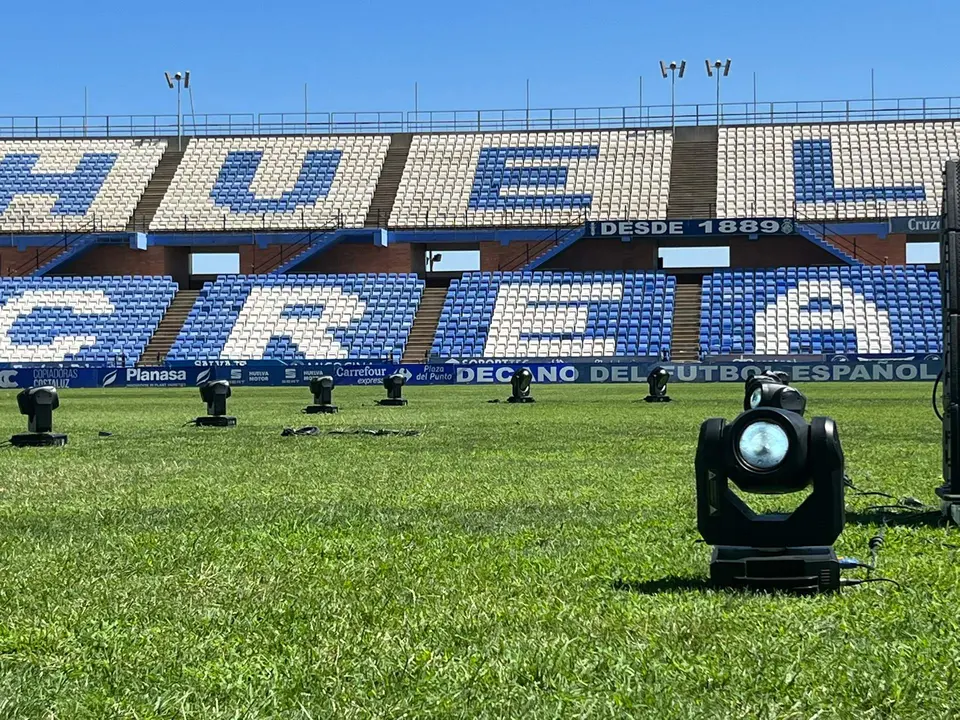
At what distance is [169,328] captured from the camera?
61.0 m

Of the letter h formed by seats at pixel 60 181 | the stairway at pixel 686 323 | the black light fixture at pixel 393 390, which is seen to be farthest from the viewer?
the letter h formed by seats at pixel 60 181

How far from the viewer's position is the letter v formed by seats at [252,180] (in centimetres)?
6888

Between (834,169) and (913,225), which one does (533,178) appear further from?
(913,225)

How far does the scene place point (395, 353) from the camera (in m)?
56.8

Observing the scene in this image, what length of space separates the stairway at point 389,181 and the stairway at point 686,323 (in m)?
15.1

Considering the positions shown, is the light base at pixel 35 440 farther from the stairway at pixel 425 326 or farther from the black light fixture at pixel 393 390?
the stairway at pixel 425 326

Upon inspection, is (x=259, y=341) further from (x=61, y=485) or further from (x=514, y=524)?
(x=514, y=524)

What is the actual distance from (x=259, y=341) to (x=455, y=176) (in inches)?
656

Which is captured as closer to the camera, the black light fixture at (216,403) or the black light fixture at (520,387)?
the black light fixture at (216,403)

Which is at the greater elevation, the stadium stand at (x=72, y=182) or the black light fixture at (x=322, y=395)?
the stadium stand at (x=72, y=182)

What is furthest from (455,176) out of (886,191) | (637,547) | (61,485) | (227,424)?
(637,547)

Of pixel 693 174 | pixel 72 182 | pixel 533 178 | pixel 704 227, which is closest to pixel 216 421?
pixel 704 227

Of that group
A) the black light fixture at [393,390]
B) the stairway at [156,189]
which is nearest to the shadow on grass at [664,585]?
the black light fixture at [393,390]

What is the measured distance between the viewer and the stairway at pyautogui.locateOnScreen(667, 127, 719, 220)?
217 feet
